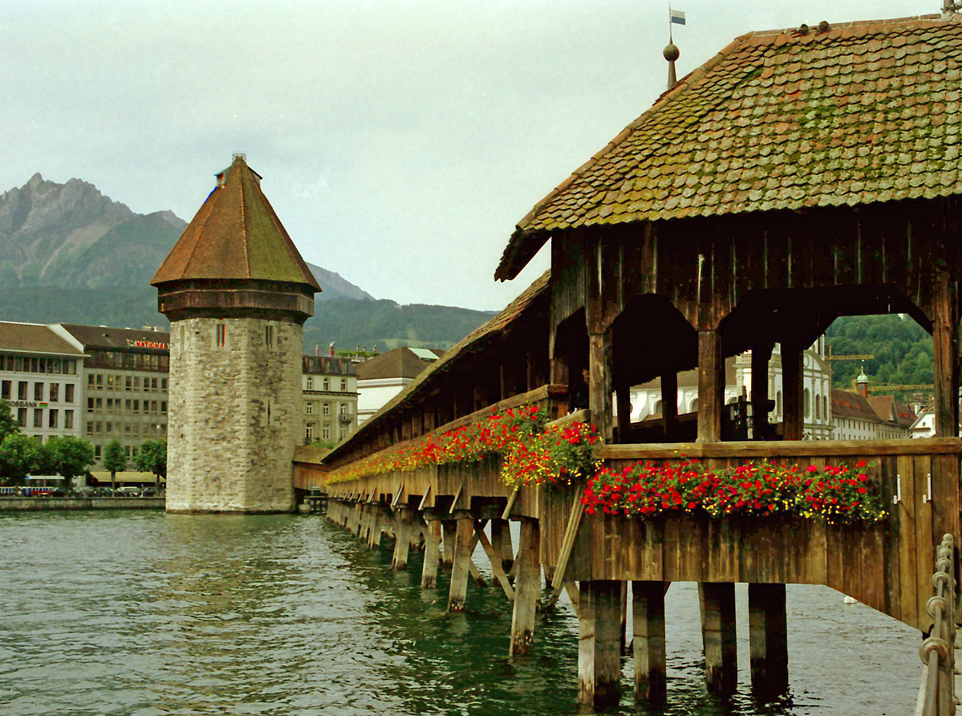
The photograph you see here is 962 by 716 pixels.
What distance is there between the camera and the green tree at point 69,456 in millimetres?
79375

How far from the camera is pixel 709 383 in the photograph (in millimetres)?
10594

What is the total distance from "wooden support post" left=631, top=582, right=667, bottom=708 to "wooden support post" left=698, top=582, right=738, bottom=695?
0.69 m

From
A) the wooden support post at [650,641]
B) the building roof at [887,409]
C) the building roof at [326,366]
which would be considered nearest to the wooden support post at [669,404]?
the wooden support post at [650,641]

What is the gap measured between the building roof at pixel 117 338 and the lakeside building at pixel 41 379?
8.18 feet

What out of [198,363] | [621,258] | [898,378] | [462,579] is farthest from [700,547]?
[898,378]

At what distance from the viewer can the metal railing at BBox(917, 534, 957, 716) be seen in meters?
4.68

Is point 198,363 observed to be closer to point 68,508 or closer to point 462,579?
point 68,508

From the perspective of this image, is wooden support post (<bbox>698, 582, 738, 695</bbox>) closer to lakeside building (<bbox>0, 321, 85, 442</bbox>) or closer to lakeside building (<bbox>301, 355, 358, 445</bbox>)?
lakeside building (<bbox>0, 321, 85, 442</bbox>)

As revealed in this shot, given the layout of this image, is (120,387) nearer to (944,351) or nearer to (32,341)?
(32,341)

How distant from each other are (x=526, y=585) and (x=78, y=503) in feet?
200

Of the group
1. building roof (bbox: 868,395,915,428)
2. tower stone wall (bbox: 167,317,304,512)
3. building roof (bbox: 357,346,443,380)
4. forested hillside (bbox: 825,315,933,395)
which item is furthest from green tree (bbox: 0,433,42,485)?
forested hillside (bbox: 825,315,933,395)

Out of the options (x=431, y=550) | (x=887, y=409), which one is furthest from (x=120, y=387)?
(x=431, y=550)

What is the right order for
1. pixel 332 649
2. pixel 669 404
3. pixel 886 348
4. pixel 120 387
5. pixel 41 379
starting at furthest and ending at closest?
pixel 886 348, pixel 120 387, pixel 41 379, pixel 332 649, pixel 669 404

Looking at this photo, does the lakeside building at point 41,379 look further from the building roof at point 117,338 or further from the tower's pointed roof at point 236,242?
the tower's pointed roof at point 236,242
